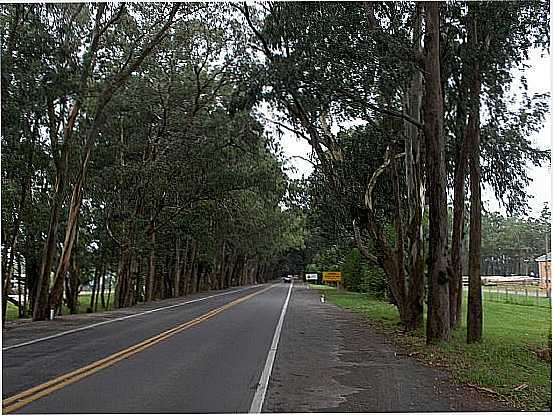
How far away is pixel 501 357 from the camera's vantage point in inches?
571

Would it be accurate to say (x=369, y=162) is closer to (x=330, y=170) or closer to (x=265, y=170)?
(x=330, y=170)

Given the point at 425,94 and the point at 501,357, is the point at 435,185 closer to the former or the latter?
the point at 425,94

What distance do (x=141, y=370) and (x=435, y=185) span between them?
7.73m

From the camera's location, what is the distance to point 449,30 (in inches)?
727

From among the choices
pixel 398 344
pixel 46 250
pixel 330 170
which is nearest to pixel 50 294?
pixel 46 250

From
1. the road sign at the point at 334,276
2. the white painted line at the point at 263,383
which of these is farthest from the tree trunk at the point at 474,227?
the road sign at the point at 334,276

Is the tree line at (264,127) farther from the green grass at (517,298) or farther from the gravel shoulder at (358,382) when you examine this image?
the green grass at (517,298)

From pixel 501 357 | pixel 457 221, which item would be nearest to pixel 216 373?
pixel 501 357

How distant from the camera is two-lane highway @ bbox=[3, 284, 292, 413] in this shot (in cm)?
933

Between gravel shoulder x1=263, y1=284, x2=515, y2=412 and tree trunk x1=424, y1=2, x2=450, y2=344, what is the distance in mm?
1300

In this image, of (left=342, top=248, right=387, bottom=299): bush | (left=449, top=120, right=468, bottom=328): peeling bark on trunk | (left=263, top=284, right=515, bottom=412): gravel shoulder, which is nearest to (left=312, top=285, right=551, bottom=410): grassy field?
(left=263, top=284, right=515, bottom=412): gravel shoulder

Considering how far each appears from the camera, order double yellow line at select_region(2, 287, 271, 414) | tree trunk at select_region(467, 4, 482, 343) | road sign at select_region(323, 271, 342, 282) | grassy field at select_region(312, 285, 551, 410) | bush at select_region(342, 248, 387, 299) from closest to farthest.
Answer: double yellow line at select_region(2, 287, 271, 414) < grassy field at select_region(312, 285, 551, 410) < tree trunk at select_region(467, 4, 482, 343) < bush at select_region(342, 248, 387, 299) < road sign at select_region(323, 271, 342, 282)

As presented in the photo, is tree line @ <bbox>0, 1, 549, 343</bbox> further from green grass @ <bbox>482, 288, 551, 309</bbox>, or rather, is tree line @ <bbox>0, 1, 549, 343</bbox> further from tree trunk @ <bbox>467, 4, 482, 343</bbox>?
green grass @ <bbox>482, 288, 551, 309</bbox>

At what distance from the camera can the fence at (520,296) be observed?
3509 cm
